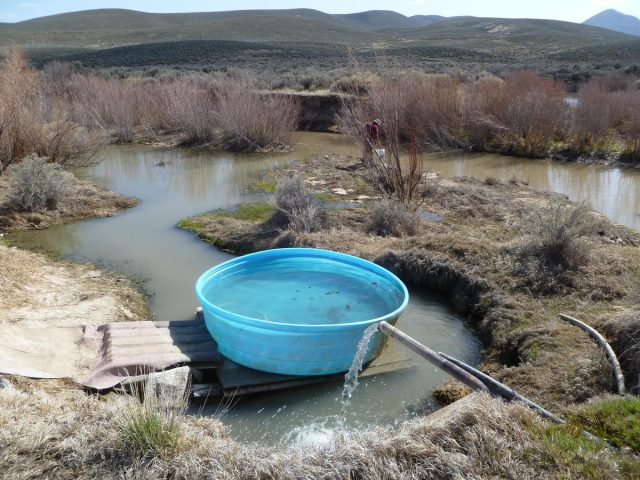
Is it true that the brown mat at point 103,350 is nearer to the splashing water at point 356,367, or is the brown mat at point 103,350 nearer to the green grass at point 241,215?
the splashing water at point 356,367

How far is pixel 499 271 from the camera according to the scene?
736 centimetres

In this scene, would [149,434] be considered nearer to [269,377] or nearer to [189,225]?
[269,377]

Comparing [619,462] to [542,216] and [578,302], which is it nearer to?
[578,302]

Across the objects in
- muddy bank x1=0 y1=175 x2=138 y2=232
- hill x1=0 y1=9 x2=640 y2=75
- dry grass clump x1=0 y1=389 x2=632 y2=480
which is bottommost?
muddy bank x1=0 y1=175 x2=138 y2=232

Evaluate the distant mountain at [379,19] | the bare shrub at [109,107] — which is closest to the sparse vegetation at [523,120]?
the bare shrub at [109,107]

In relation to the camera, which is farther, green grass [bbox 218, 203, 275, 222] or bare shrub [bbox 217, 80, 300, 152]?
bare shrub [bbox 217, 80, 300, 152]

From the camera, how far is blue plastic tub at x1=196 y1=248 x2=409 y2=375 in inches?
214

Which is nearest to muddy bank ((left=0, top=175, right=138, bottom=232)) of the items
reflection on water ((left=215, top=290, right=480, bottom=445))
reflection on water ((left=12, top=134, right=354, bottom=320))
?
reflection on water ((left=12, top=134, right=354, bottom=320))

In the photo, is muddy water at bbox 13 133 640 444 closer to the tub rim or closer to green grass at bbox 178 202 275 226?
green grass at bbox 178 202 275 226

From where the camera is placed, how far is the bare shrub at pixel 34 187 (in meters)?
10.6

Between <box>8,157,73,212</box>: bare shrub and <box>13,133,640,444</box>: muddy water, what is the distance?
91cm

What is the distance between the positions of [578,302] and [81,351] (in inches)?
207

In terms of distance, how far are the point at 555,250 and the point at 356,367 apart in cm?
340

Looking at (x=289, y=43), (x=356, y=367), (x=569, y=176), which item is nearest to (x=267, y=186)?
(x=569, y=176)
